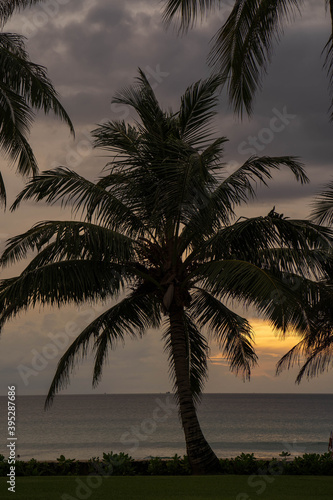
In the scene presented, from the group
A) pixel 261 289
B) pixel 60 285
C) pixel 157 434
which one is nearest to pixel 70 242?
pixel 60 285

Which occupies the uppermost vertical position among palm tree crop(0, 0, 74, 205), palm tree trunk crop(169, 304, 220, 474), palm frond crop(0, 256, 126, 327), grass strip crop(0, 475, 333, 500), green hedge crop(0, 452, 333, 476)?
palm tree crop(0, 0, 74, 205)

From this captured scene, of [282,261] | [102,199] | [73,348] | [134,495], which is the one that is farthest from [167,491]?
[102,199]

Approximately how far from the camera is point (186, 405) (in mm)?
13875

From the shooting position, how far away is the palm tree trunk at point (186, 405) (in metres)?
13.9

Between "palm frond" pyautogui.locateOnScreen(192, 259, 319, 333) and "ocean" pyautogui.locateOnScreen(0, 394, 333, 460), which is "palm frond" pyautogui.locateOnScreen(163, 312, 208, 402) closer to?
"palm frond" pyautogui.locateOnScreen(192, 259, 319, 333)

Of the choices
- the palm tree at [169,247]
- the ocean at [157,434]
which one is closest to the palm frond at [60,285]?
the palm tree at [169,247]

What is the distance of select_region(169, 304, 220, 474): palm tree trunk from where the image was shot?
1385cm

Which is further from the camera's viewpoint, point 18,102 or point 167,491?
point 18,102

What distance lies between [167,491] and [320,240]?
544cm

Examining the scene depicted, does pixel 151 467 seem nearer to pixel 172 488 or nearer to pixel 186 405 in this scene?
pixel 186 405

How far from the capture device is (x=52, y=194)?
12828 mm

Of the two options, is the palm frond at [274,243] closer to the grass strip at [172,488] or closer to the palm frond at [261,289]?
the palm frond at [261,289]

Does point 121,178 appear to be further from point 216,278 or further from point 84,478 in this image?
point 84,478

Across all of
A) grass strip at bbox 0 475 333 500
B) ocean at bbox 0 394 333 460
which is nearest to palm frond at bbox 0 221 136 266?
grass strip at bbox 0 475 333 500
